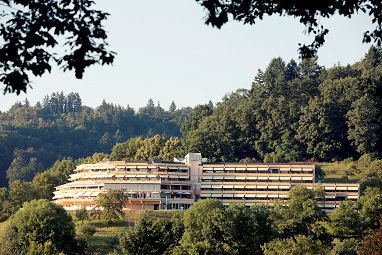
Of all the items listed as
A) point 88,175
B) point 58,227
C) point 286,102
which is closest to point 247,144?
point 286,102

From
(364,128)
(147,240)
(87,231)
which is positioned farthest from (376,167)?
(147,240)

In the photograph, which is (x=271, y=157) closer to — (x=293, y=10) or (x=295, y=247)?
(x=295, y=247)

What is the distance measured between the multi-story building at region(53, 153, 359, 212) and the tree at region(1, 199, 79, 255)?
78.7 ft

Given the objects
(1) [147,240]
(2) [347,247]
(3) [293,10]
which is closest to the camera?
(3) [293,10]

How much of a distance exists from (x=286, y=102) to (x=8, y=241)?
75.5 metres

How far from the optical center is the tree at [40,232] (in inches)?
4013

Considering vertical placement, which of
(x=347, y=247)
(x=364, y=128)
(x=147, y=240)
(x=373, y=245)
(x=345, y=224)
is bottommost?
(x=347, y=247)

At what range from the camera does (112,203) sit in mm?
123875

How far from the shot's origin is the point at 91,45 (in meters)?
19.2

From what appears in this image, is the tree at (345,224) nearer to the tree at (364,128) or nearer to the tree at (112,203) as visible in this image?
the tree at (112,203)

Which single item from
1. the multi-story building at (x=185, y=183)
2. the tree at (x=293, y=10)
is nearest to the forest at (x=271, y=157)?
the multi-story building at (x=185, y=183)

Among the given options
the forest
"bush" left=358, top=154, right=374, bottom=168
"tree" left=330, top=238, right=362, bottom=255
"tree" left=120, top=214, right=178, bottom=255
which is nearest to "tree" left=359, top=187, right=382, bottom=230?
the forest

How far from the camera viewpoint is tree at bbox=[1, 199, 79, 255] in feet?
334

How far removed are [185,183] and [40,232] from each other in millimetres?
37515
